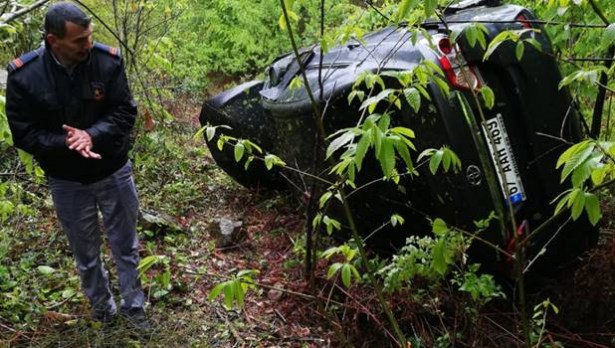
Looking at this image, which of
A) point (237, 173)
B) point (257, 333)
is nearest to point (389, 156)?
point (257, 333)

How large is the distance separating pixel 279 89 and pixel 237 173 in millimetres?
1538

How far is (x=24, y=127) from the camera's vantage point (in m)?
3.15

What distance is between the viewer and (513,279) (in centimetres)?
317

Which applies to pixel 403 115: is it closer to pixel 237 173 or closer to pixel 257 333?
pixel 257 333

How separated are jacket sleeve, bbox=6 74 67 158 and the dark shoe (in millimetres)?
1107

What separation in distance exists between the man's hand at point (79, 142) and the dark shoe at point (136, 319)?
1057mm

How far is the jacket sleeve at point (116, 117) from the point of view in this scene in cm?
323

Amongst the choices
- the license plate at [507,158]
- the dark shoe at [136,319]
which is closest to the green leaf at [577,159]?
A: the license plate at [507,158]

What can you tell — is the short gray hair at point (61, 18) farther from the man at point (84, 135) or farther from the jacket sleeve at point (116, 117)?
the jacket sleeve at point (116, 117)

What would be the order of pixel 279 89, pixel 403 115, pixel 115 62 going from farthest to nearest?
pixel 279 89
pixel 115 62
pixel 403 115

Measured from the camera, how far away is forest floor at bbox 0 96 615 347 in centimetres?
319

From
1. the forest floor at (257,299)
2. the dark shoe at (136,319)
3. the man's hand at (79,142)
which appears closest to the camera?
the man's hand at (79,142)

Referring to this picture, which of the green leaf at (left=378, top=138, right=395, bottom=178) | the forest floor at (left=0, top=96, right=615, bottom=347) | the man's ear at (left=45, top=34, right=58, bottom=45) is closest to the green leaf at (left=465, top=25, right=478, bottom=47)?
the green leaf at (left=378, top=138, right=395, bottom=178)

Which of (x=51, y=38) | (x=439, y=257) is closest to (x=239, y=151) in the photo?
(x=439, y=257)
